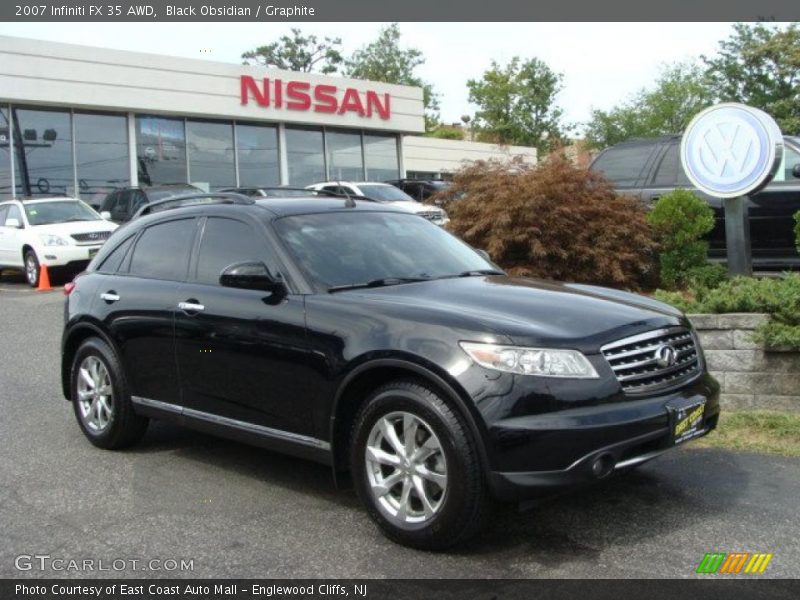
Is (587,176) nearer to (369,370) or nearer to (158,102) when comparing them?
(369,370)

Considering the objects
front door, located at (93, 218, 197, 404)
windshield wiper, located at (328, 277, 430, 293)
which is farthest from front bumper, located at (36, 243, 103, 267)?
windshield wiper, located at (328, 277, 430, 293)

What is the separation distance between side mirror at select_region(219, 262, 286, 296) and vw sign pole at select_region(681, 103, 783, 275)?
15.9 feet

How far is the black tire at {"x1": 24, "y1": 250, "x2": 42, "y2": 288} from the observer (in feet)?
54.2

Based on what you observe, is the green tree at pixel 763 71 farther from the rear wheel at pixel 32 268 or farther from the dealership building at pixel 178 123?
the rear wheel at pixel 32 268

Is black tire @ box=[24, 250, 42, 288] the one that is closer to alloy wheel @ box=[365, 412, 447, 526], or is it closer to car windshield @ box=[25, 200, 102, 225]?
car windshield @ box=[25, 200, 102, 225]

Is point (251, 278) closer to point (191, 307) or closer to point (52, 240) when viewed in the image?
point (191, 307)

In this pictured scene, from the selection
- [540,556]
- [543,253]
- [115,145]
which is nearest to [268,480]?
[540,556]

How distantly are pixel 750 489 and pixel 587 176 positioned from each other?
5490 millimetres

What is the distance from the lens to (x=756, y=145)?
7.93m

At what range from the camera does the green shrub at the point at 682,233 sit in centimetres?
902

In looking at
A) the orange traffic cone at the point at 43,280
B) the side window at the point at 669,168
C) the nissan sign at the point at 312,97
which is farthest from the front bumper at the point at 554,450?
the nissan sign at the point at 312,97

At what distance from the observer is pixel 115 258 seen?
6.41 metres

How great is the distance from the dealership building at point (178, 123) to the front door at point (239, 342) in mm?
13244

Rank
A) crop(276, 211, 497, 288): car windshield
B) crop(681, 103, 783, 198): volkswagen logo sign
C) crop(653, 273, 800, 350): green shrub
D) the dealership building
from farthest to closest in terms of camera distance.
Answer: the dealership building < crop(681, 103, 783, 198): volkswagen logo sign < crop(653, 273, 800, 350): green shrub < crop(276, 211, 497, 288): car windshield
